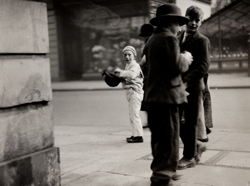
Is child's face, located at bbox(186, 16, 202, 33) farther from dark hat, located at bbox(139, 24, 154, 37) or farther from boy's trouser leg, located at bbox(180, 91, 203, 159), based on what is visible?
dark hat, located at bbox(139, 24, 154, 37)

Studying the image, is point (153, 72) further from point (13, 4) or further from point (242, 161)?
point (242, 161)

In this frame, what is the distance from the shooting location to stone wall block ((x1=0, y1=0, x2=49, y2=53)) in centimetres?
405

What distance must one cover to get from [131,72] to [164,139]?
10.0 feet

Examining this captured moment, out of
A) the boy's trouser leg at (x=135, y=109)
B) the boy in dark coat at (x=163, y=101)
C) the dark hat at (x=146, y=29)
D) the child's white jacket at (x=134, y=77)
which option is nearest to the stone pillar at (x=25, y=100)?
the boy in dark coat at (x=163, y=101)

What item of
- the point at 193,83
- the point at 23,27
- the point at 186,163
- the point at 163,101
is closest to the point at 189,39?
the point at 193,83

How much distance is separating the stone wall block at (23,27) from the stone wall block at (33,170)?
1167 millimetres

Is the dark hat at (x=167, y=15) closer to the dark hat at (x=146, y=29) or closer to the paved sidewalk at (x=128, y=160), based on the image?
the paved sidewalk at (x=128, y=160)

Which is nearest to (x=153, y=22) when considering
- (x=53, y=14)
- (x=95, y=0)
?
(x=95, y=0)

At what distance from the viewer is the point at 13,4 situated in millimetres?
4148

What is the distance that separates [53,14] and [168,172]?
25.2 meters

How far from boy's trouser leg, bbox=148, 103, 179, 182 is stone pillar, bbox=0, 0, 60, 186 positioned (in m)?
1.26

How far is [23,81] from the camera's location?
427 cm

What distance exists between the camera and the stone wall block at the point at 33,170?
12.9 feet

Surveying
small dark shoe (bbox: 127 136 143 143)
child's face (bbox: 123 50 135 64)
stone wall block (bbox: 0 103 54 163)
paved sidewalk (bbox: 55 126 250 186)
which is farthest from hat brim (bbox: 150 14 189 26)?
small dark shoe (bbox: 127 136 143 143)
